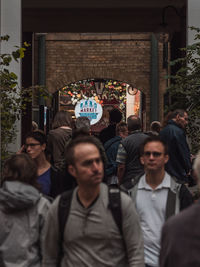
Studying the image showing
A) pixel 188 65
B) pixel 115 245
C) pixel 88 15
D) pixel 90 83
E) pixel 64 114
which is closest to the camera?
pixel 115 245

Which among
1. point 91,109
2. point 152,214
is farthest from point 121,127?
point 91,109

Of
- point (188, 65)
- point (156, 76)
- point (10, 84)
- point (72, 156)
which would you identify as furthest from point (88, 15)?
point (72, 156)

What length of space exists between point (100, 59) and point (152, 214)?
53.1 ft

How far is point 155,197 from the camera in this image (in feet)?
15.3

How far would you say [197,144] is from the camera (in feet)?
27.5

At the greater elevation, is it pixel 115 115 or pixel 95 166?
pixel 115 115

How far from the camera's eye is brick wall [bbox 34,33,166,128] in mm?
20156

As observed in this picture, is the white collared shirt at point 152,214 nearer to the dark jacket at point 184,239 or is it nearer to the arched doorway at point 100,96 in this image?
the dark jacket at point 184,239

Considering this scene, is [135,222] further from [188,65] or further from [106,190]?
[188,65]

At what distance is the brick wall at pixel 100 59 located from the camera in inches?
794

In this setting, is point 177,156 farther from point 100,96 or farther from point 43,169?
point 100,96

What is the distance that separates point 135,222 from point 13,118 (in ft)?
17.1

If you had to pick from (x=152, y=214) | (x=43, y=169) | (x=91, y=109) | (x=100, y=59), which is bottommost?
(x=152, y=214)

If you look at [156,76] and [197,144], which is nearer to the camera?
[197,144]
